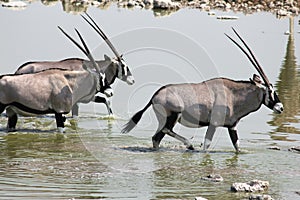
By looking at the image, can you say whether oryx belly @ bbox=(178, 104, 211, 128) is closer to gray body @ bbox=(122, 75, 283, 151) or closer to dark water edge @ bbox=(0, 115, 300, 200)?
gray body @ bbox=(122, 75, 283, 151)

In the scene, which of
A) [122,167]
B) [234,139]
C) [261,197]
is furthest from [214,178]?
[234,139]

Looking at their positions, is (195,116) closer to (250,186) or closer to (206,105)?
(206,105)

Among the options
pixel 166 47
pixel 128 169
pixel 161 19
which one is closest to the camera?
pixel 128 169

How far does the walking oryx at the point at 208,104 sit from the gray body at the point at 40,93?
124cm

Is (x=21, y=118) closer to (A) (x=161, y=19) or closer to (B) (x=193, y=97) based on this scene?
(B) (x=193, y=97)

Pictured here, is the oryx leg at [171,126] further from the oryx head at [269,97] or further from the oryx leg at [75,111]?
the oryx leg at [75,111]

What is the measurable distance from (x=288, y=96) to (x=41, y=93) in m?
6.37

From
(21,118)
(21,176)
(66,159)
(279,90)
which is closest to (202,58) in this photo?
(279,90)

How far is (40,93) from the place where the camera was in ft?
45.0

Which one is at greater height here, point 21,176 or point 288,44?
point 21,176

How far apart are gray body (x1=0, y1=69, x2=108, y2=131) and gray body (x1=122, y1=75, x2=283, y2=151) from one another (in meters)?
1.25

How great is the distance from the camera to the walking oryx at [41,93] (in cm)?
1356

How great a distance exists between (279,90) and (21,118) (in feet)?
20.7

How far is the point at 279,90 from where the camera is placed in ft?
62.3
